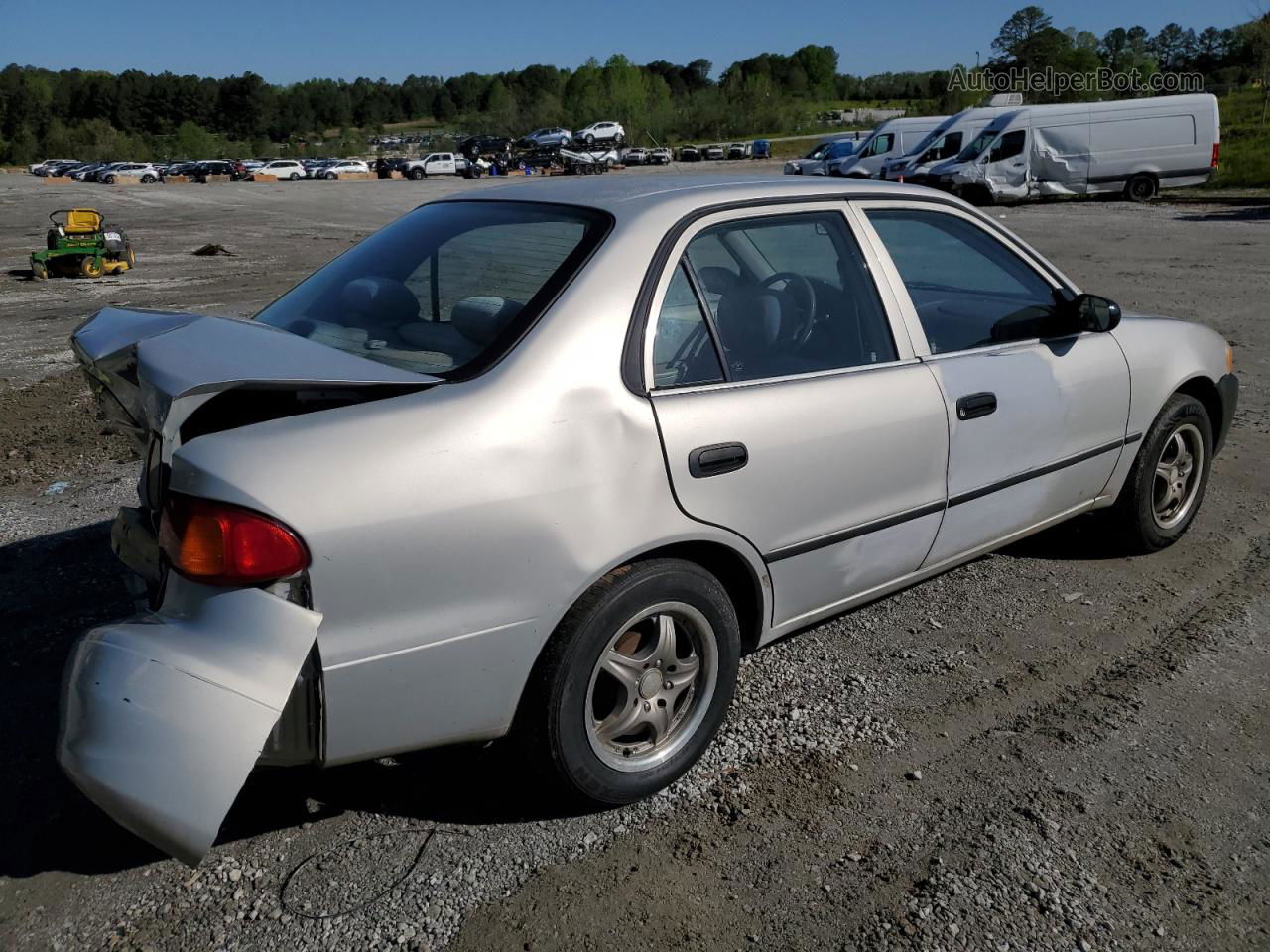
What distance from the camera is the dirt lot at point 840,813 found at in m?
2.45

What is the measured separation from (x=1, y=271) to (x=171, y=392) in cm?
1800

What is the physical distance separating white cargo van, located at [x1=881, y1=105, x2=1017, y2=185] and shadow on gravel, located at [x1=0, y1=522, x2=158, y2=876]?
2838 centimetres

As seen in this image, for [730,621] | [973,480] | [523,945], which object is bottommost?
[523,945]

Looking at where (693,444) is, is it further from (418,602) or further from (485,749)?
(485,749)

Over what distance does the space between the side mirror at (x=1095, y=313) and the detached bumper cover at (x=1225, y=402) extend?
3.41 ft

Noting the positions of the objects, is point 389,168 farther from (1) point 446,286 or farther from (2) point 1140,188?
(1) point 446,286

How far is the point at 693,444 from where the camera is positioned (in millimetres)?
2791

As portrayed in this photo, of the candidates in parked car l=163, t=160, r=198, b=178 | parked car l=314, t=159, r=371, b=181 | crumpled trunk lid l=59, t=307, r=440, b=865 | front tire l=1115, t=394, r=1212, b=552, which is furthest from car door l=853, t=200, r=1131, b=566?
parked car l=163, t=160, r=198, b=178

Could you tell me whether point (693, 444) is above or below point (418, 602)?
above

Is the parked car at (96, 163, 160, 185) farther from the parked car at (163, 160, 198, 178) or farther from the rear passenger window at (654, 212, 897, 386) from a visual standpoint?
the rear passenger window at (654, 212, 897, 386)

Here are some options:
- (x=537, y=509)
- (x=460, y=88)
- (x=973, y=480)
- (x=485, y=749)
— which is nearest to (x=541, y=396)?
(x=537, y=509)

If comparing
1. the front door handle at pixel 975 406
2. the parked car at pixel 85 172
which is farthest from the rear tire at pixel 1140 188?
the parked car at pixel 85 172

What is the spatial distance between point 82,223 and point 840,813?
17.0m

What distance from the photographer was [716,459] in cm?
283
